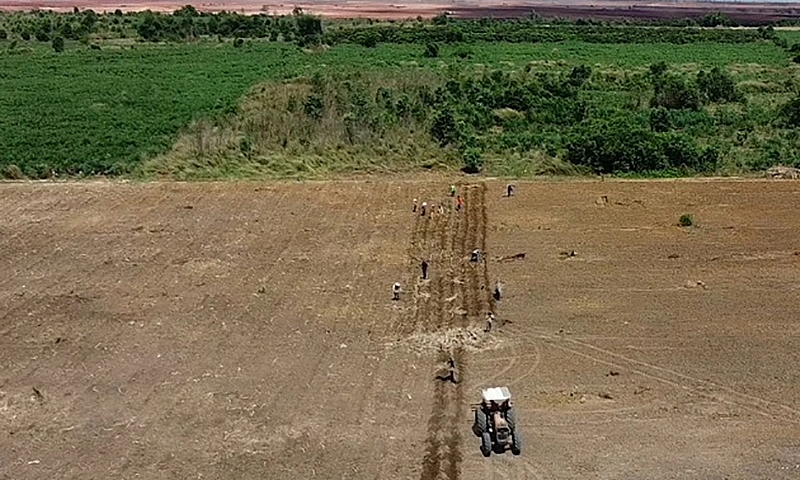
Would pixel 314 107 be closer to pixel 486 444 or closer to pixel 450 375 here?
pixel 450 375

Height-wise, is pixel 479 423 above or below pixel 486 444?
above

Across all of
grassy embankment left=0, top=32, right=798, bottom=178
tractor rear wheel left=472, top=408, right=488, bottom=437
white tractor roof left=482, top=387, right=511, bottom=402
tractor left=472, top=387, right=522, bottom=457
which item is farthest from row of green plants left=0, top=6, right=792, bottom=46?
tractor left=472, top=387, right=522, bottom=457

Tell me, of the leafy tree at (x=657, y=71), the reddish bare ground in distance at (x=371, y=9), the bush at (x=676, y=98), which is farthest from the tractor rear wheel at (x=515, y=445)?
the reddish bare ground in distance at (x=371, y=9)

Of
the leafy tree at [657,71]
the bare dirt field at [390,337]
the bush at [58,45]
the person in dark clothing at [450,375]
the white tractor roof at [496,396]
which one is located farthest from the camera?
the bush at [58,45]

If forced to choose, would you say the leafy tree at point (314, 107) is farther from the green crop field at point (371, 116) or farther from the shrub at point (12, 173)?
the shrub at point (12, 173)

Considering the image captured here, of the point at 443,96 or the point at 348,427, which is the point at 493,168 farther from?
the point at 348,427

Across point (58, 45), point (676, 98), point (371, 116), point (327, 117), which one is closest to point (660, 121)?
point (676, 98)

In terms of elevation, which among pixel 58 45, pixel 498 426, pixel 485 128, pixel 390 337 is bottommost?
pixel 390 337

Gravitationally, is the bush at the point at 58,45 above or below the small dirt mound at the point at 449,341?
above
